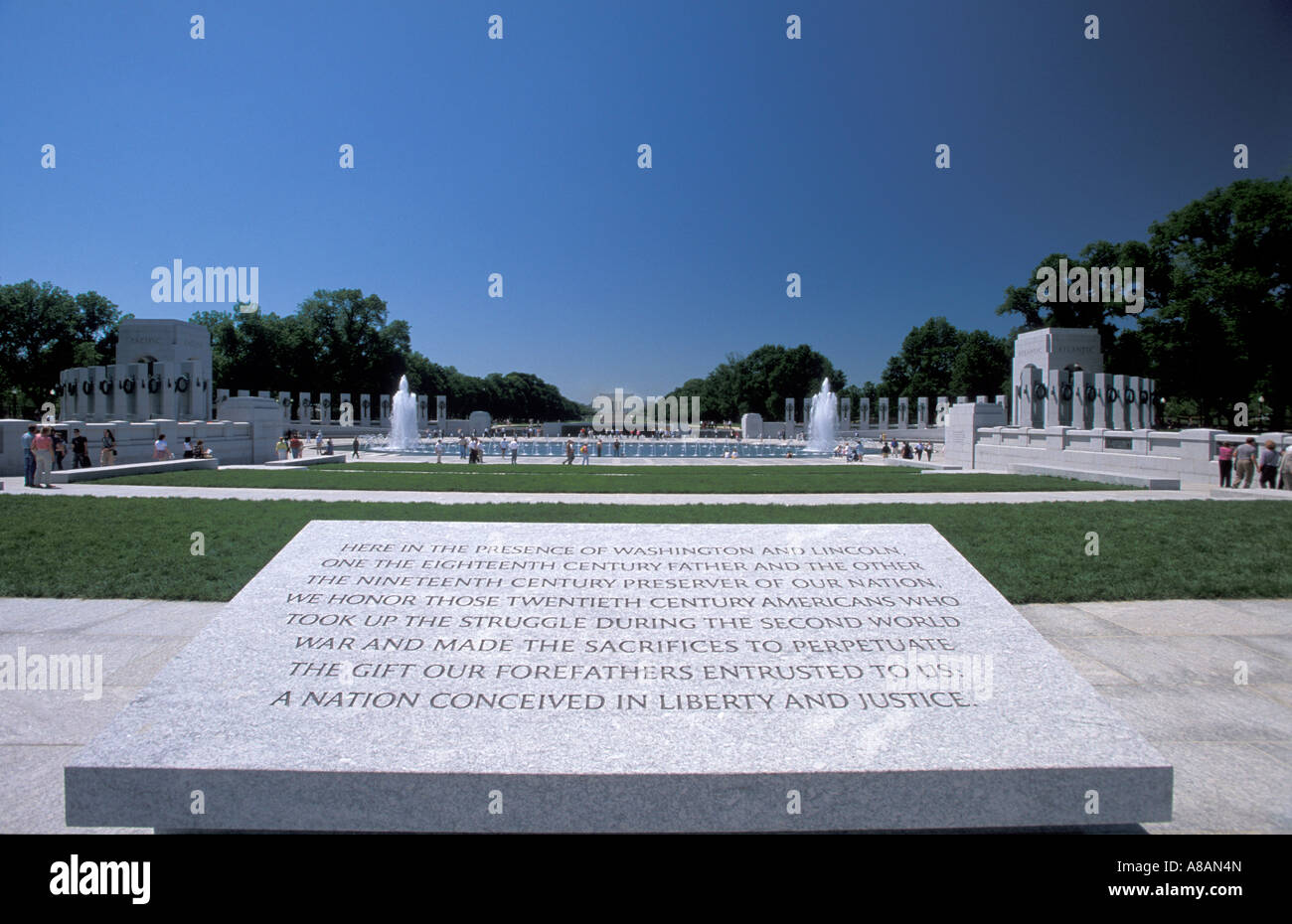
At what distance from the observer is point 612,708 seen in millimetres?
3758

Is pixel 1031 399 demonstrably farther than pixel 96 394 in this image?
No

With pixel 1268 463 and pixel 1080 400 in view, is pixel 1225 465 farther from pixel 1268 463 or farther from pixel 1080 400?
Result: pixel 1080 400

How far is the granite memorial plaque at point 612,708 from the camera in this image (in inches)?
130

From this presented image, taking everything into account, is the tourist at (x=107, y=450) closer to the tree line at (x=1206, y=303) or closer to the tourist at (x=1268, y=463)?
the tourist at (x=1268, y=463)

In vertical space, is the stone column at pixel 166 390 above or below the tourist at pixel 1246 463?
above

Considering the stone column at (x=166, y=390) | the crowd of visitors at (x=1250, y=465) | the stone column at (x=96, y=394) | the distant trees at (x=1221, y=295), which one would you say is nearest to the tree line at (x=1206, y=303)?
the distant trees at (x=1221, y=295)

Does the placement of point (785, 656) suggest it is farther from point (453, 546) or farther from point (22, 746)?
point (22, 746)

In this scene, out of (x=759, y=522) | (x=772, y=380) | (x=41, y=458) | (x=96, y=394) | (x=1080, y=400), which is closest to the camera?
(x=759, y=522)

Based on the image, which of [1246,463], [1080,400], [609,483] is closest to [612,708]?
[609,483]

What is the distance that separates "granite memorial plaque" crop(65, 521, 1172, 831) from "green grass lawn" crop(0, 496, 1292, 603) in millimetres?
1509

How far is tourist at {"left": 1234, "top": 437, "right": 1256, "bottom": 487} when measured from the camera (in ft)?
63.7

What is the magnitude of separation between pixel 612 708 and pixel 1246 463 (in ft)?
75.7

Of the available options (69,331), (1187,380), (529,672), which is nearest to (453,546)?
(529,672)

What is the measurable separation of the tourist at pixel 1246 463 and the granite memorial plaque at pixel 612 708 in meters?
20.3
